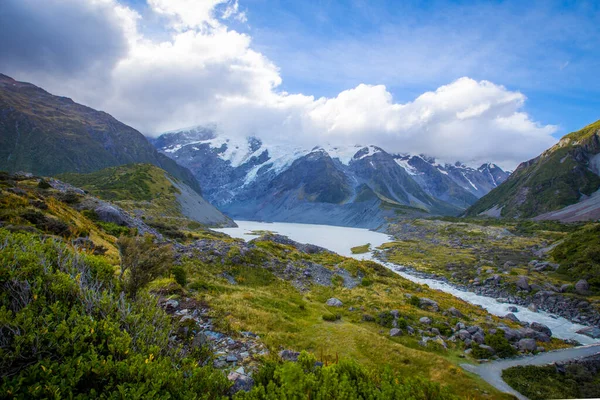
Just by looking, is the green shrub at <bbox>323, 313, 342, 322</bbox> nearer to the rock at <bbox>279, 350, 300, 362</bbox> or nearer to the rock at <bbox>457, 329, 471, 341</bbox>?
the rock at <bbox>279, 350, 300, 362</bbox>

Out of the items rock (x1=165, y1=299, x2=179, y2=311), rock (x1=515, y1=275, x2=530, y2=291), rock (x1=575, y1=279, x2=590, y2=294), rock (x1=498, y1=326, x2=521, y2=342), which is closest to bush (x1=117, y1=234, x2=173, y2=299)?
rock (x1=165, y1=299, x2=179, y2=311)

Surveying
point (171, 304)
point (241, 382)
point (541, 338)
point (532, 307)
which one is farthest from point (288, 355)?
point (532, 307)

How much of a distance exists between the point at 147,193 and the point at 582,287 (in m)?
138

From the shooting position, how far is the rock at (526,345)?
20547mm

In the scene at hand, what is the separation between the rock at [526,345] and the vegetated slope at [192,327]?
Result: 406 cm

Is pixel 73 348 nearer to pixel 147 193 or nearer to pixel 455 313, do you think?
pixel 455 313

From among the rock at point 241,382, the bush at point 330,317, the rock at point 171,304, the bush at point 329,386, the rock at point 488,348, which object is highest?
the bush at point 329,386

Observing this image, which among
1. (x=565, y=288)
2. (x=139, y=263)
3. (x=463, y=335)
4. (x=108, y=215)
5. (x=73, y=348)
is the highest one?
(x=139, y=263)

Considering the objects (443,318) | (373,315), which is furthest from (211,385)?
(443,318)

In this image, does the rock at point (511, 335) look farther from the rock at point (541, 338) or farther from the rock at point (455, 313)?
the rock at point (455, 313)

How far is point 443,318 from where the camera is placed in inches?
983

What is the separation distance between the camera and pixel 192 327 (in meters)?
12.4

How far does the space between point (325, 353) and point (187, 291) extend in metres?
10.2

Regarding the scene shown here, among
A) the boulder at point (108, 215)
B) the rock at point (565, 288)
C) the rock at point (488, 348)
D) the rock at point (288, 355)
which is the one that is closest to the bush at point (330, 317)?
the rock at point (288, 355)
